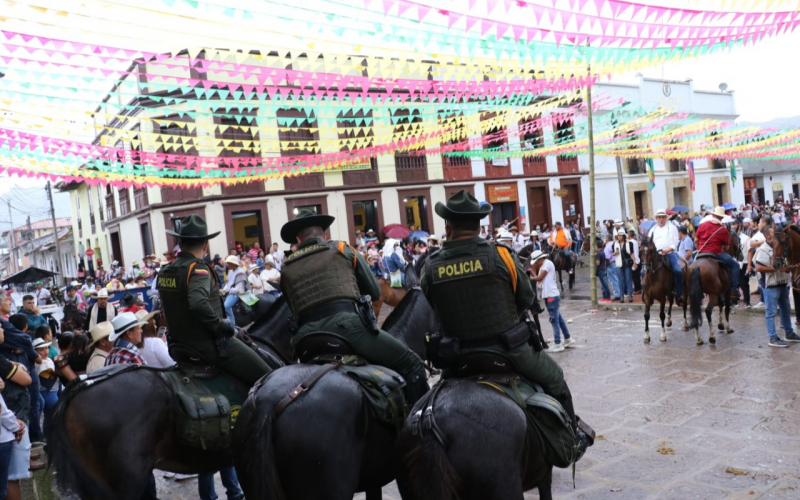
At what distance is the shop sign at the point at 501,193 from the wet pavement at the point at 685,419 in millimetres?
21581

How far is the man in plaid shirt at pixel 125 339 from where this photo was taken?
514 centimetres

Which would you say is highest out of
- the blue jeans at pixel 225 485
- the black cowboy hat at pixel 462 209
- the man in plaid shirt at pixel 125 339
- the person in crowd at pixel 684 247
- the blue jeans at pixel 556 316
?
the black cowboy hat at pixel 462 209

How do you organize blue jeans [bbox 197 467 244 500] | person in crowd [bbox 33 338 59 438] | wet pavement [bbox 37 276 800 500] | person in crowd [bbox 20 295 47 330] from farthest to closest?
person in crowd [bbox 20 295 47 330] < person in crowd [bbox 33 338 59 438] < blue jeans [bbox 197 467 244 500] < wet pavement [bbox 37 276 800 500]

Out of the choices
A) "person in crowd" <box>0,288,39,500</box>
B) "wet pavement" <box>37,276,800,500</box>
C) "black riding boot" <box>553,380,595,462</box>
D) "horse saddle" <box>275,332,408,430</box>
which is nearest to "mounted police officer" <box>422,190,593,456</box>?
"black riding boot" <box>553,380,595,462</box>

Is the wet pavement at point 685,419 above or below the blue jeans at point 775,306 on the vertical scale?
below

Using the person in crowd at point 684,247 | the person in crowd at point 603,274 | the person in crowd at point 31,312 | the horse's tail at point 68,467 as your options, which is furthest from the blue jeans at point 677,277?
the person in crowd at point 31,312

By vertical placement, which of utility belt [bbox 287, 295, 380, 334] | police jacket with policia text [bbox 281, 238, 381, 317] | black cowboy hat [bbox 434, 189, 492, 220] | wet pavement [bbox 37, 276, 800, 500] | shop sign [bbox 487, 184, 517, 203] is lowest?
wet pavement [bbox 37, 276, 800, 500]

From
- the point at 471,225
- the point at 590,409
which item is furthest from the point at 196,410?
the point at 590,409

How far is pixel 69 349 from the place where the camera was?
6.58 metres

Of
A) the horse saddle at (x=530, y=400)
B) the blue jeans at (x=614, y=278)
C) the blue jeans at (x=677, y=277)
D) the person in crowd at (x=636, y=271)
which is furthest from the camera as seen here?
the blue jeans at (x=614, y=278)

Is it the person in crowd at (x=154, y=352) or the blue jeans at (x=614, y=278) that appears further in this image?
the blue jeans at (x=614, y=278)

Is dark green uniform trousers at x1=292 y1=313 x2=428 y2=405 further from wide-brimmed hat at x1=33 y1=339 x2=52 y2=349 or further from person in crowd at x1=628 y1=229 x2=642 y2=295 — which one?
person in crowd at x1=628 y1=229 x2=642 y2=295

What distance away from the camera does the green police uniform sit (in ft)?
12.3

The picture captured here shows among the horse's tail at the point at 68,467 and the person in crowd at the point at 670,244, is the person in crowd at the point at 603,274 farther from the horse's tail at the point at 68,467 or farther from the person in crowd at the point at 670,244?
the horse's tail at the point at 68,467
